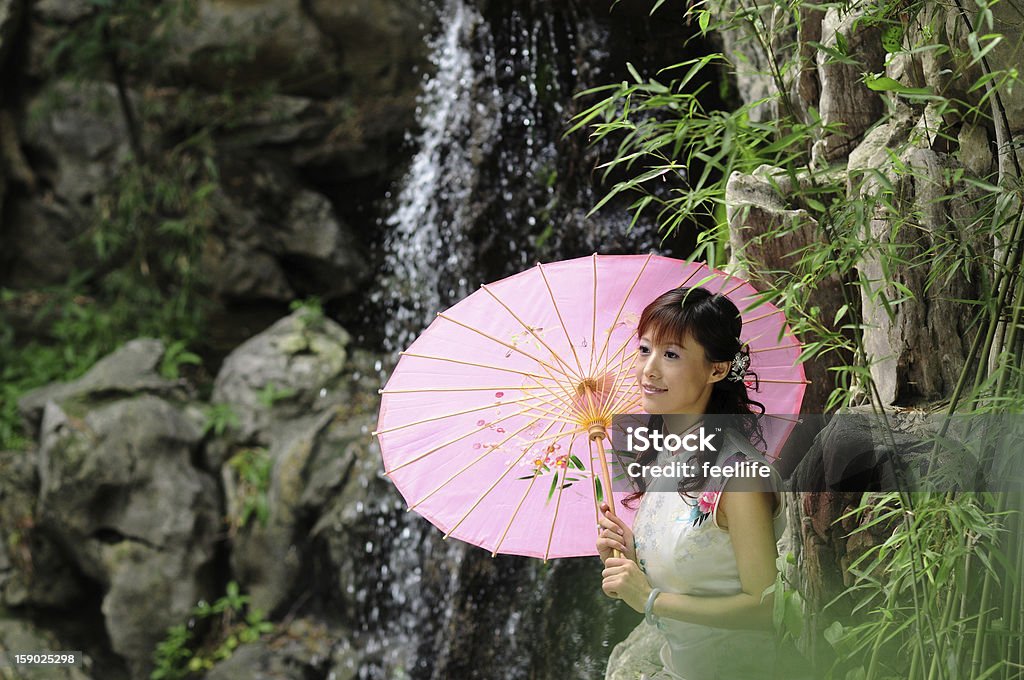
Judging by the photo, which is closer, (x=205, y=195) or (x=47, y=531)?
(x=47, y=531)

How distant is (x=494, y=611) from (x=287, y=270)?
3.57 m

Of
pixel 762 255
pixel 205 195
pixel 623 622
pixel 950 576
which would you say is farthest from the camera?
pixel 205 195

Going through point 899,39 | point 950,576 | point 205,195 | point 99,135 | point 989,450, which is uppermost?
point 99,135

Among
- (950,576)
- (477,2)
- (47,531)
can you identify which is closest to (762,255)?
(950,576)

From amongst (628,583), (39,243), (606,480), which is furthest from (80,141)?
(628,583)

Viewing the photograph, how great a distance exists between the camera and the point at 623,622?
3744 millimetres

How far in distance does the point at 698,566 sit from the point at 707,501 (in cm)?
13

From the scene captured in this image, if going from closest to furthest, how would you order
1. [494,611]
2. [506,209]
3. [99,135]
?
[494,611] < [506,209] < [99,135]

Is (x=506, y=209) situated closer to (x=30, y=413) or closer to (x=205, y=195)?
(x=205, y=195)

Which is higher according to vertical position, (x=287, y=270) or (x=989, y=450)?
(x=287, y=270)

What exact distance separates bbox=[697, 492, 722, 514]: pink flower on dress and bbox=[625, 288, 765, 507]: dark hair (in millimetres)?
25

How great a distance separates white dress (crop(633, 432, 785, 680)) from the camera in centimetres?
189

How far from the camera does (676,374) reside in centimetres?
197

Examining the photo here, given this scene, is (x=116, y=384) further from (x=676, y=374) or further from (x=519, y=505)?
(x=676, y=374)
